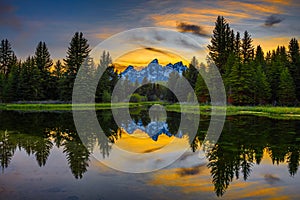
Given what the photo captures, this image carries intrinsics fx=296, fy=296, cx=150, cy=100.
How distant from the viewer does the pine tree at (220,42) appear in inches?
2384

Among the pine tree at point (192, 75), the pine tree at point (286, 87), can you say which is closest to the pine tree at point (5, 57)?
the pine tree at point (192, 75)

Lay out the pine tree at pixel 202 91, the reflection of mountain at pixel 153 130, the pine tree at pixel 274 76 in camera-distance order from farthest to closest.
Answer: the pine tree at pixel 202 91, the pine tree at pixel 274 76, the reflection of mountain at pixel 153 130

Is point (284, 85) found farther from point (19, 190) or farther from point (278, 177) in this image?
point (19, 190)

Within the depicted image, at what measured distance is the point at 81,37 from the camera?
216 feet

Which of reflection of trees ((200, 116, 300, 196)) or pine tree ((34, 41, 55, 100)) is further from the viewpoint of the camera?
pine tree ((34, 41, 55, 100))

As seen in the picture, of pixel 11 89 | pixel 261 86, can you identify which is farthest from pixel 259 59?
pixel 11 89

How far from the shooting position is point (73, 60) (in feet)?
208

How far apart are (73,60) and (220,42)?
3123 cm

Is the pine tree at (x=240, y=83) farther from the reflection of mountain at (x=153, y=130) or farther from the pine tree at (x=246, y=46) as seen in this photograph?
the reflection of mountain at (x=153, y=130)

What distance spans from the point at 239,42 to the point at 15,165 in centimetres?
6283

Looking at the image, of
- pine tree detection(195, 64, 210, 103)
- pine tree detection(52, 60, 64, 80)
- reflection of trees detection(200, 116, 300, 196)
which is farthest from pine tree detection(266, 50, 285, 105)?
pine tree detection(52, 60, 64, 80)

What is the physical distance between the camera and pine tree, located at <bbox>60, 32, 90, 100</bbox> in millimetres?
60938

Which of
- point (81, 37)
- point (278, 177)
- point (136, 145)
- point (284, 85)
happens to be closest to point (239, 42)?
point (284, 85)

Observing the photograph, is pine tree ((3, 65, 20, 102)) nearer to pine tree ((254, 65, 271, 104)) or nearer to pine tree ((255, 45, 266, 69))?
pine tree ((254, 65, 271, 104))
